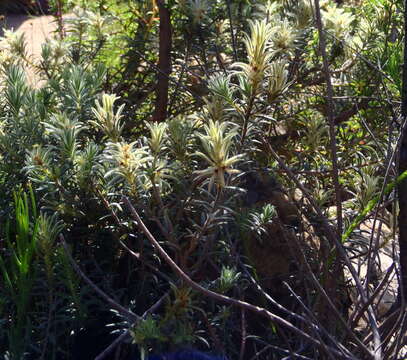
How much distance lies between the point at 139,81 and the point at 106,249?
1085 millimetres

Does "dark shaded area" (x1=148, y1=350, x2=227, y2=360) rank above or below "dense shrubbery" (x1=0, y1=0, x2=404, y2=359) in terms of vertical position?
below

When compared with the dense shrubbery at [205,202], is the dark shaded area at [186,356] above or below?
below

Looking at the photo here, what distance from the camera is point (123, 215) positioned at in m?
2.20

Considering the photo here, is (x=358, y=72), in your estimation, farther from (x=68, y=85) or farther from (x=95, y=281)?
(x=95, y=281)

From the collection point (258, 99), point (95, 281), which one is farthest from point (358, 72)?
point (95, 281)

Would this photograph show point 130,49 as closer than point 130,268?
No

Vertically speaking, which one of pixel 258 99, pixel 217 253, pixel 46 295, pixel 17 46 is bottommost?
pixel 46 295

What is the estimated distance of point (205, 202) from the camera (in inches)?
76.9

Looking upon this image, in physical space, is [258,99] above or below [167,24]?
below

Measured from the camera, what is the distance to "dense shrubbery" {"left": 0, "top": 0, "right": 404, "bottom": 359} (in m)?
1.92

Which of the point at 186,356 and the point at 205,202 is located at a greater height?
the point at 205,202

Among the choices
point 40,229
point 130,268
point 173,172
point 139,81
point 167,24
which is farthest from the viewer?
point 139,81

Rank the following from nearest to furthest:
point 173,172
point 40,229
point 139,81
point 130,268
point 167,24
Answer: point 40,229
point 173,172
point 130,268
point 167,24
point 139,81

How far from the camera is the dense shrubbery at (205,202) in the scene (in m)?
1.92
